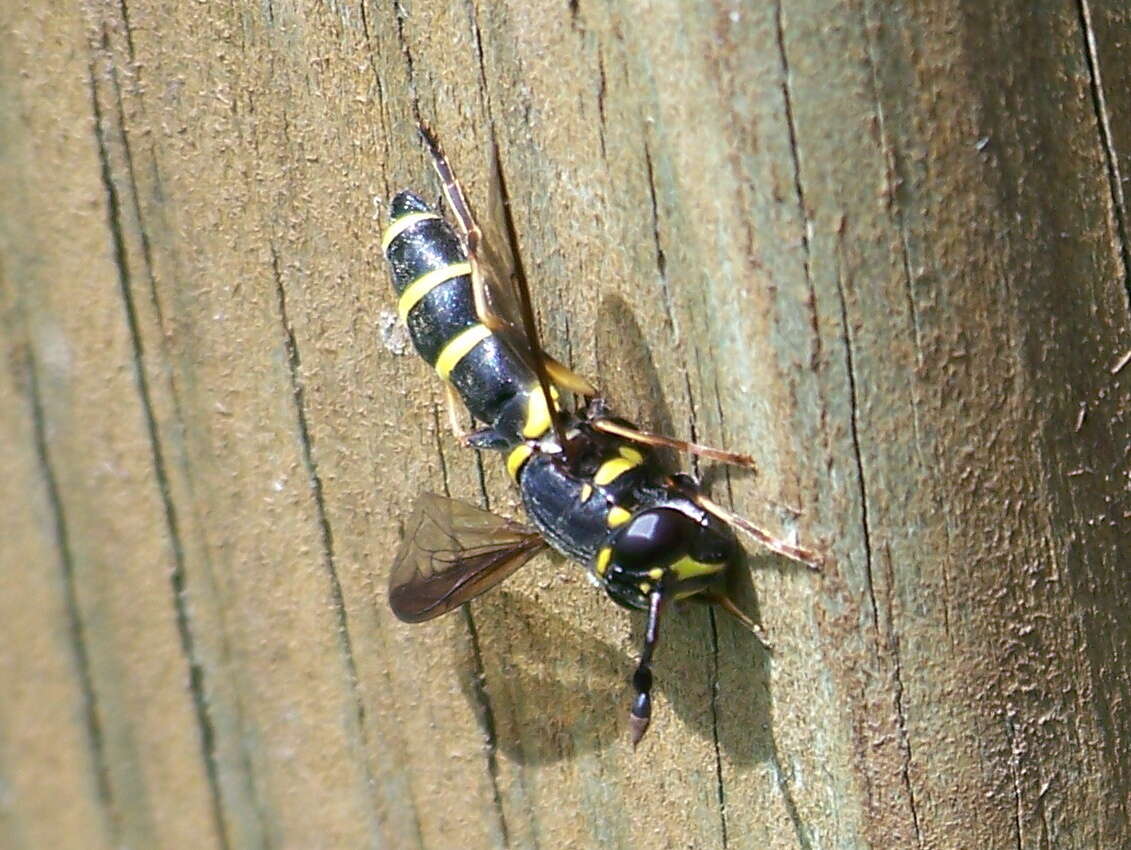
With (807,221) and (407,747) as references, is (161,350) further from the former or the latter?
(807,221)

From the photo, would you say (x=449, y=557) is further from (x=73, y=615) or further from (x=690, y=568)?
(x=73, y=615)

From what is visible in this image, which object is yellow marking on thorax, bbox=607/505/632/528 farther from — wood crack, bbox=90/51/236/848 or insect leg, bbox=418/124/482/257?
wood crack, bbox=90/51/236/848

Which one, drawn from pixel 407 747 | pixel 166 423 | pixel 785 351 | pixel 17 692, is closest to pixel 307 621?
pixel 407 747

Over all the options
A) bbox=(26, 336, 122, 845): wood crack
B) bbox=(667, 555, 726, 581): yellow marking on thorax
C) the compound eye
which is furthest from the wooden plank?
bbox=(667, 555, 726, 581): yellow marking on thorax

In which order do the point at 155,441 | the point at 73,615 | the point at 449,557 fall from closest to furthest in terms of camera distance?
1. the point at 449,557
2. the point at 155,441
3. the point at 73,615

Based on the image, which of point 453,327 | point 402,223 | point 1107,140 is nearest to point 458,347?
point 453,327
